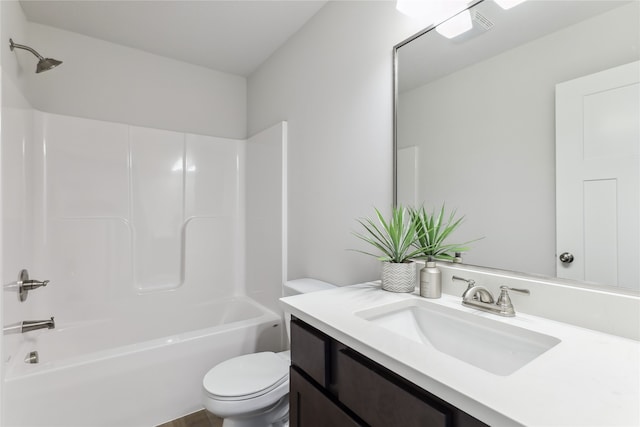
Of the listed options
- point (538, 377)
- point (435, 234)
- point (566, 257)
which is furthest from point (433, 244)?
point (538, 377)

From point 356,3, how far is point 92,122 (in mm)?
2018

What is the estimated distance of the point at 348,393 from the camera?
81cm

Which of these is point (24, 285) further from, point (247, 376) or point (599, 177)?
point (599, 177)

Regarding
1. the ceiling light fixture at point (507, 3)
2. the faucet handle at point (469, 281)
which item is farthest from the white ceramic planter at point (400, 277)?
the ceiling light fixture at point (507, 3)

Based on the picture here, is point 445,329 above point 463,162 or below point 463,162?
below

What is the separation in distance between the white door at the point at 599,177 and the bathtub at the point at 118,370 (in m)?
1.81

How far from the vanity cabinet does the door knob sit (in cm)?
63

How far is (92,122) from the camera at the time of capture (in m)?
2.26

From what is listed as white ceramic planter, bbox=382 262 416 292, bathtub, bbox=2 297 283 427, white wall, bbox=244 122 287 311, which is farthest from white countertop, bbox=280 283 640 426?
white wall, bbox=244 122 287 311

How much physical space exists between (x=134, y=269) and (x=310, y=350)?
2039mm

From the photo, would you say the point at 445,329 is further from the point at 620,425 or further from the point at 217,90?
the point at 217,90

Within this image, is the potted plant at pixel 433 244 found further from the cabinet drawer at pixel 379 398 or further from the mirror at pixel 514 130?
the cabinet drawer at pixel 379 398

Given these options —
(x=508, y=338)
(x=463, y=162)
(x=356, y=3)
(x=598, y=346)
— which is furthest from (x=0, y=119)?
(x=598, y=346)

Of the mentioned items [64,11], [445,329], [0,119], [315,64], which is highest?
[64,11]
